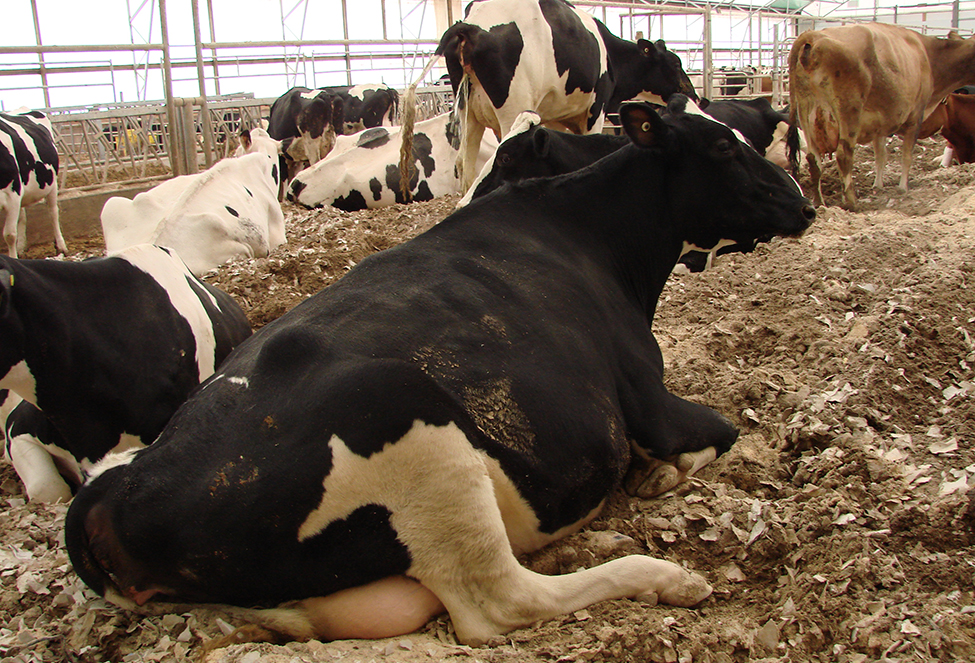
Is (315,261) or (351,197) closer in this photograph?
(315,261)

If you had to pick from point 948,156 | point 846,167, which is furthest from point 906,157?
point 948,156

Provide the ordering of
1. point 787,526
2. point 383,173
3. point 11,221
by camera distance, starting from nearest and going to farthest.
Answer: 1. point 787,526
2. point 11,221
3. point 383,173

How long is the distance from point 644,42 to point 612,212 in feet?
22.3

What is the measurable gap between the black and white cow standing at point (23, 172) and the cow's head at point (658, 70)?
24.0ft

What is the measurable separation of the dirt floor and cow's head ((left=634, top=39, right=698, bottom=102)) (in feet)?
16.9

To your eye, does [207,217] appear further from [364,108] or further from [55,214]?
[364,108]

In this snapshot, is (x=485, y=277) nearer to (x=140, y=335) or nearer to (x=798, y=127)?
(x=140, y=335)

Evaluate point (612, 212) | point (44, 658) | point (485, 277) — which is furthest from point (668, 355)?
point (44, 658)

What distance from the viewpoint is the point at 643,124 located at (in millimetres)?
3307

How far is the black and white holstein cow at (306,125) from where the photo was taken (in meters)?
13.8

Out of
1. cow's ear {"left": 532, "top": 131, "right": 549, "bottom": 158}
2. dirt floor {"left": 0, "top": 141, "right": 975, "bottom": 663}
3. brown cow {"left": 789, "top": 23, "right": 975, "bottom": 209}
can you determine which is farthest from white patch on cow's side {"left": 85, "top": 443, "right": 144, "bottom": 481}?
brown cow {"left": 789, "top": 23, "right": 975, "bottom": 209}

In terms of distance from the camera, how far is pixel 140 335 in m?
3.40

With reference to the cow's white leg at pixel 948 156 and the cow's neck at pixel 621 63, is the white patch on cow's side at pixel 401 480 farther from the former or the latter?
the cow's white leg at pixel 948 156

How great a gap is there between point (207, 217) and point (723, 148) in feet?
15.9
